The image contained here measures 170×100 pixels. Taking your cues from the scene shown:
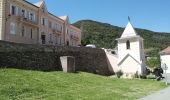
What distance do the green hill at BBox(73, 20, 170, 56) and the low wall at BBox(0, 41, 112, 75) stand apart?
53640 mm

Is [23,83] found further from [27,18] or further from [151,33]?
[151,33]

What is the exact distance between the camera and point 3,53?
1139 inches

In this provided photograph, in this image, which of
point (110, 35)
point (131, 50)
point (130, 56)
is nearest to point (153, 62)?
point (131, 50)

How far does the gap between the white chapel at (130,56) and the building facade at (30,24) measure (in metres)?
12.0

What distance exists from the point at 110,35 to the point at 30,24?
7301cm

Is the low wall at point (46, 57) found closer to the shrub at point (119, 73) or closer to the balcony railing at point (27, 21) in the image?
the shrub at point (119, 73)

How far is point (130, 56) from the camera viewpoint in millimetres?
52844

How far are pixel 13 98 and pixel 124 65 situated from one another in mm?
37749

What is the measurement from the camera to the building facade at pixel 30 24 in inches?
1625

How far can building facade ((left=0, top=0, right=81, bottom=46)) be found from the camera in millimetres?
41281

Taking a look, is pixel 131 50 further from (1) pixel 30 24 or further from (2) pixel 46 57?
(2) pixel 46 57

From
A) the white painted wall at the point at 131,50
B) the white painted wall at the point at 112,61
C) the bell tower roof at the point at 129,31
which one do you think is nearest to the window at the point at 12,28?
the white painted wall at the point at 112,61

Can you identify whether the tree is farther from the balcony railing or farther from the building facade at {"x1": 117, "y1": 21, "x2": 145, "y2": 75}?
the balcony railing

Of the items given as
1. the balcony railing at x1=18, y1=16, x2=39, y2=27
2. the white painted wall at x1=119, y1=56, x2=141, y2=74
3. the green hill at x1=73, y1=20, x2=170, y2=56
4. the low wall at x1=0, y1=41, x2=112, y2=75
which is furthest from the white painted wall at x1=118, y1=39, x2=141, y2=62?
the green hill at x1=73, y1=20, x2=170, y2=56
